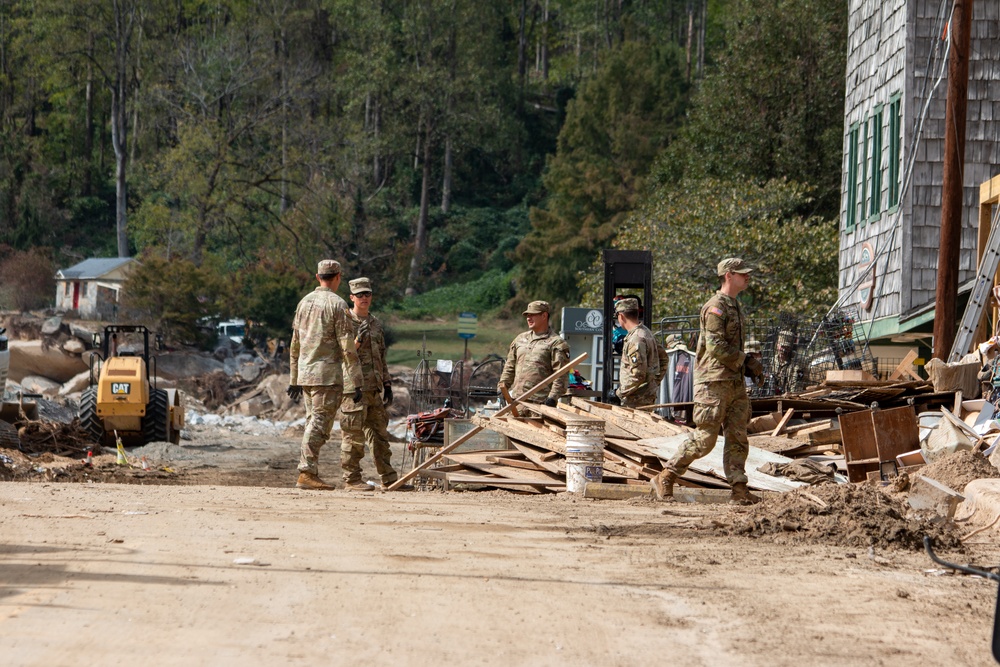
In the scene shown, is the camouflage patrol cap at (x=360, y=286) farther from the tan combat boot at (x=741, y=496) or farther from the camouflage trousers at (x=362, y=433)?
the tan combat boot at (x=741, y=496)

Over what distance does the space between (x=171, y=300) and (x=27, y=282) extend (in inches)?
545

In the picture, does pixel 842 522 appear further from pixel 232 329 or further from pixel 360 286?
pixel 232 329

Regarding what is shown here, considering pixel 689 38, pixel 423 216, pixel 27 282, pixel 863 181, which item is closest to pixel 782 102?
pixel 863 181

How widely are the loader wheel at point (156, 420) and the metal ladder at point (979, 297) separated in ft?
39.1

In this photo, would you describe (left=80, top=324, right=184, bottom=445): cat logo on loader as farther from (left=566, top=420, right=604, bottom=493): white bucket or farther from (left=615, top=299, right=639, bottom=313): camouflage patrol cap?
(left=566, top=420, right=604, bottom=493): white bucket

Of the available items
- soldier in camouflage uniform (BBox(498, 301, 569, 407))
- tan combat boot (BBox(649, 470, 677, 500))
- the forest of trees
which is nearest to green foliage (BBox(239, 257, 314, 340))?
the forest of trees

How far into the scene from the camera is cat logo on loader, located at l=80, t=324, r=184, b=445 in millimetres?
20344

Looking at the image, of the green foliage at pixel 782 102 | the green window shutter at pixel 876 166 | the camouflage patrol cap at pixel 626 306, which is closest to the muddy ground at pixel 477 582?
the camouflage patrol cap at pixel 626 306

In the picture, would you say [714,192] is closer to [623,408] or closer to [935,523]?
[623,408]

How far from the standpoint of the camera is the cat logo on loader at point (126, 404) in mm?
20344

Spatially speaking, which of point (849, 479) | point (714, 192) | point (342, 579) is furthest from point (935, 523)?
point (714, 192)

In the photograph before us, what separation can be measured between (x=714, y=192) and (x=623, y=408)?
2226 cm

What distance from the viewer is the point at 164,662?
16.1 feet

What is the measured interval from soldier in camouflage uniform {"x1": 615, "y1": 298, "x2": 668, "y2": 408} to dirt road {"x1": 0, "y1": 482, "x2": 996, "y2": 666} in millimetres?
3586
